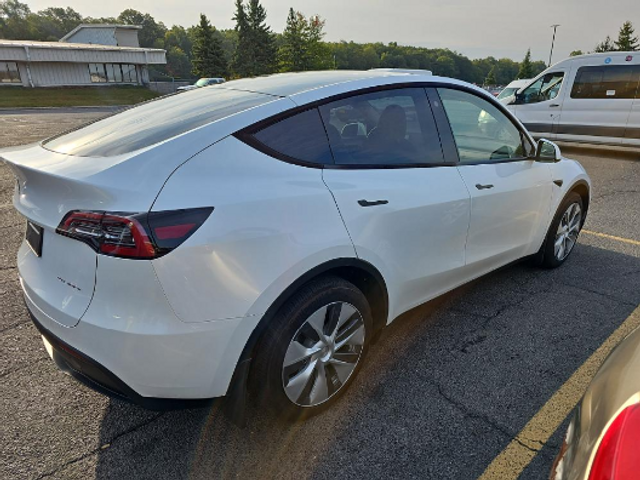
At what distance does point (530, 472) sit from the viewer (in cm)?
197

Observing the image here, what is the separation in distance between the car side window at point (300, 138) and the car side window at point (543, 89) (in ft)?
38.3

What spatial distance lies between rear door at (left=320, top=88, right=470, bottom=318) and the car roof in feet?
0.34

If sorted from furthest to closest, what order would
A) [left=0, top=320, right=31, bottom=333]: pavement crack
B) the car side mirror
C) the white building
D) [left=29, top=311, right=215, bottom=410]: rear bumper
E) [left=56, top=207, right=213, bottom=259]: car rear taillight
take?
the white building
the car side mirror
[left=0, top=320, right=31, bottom=333]: pavement crack
[left=29, top=311, right=215, bottom=410]: rear bumper
[left=56, top=207, right=213, bottom=259]: car rear taillight

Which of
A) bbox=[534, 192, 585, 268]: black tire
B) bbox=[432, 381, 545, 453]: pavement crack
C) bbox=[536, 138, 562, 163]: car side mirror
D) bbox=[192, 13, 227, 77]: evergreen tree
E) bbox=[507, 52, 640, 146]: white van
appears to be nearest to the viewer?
bbox=[432, 381, 545, 453]: pavement crack

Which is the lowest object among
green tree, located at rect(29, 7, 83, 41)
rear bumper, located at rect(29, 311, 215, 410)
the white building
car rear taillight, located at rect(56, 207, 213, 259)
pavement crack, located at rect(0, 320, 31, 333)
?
pavement crack, located at rect(0, 320, 31, 333)

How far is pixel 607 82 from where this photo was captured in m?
10.7

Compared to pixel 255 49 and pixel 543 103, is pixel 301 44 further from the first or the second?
pixel 543 103

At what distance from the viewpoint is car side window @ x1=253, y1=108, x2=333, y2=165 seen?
2.01 metres

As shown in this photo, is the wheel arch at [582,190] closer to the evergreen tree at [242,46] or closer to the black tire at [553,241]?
the black tire at [553,241]

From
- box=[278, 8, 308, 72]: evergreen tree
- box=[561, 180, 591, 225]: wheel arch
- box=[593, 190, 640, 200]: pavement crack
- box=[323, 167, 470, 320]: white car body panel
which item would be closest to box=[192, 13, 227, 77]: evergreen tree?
box=[278, 8, 308, 72]: evergreen tree

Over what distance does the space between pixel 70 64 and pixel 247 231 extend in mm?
49797

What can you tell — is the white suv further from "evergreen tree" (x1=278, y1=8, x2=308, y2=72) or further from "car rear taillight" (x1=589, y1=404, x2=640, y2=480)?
"evergreen tree" (x1=278, y1=8, x2=308, y2=72)

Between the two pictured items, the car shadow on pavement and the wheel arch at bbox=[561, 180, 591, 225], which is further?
the wheel arch at bbox=[561, 180, 591, 225]

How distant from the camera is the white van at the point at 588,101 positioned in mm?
10383
